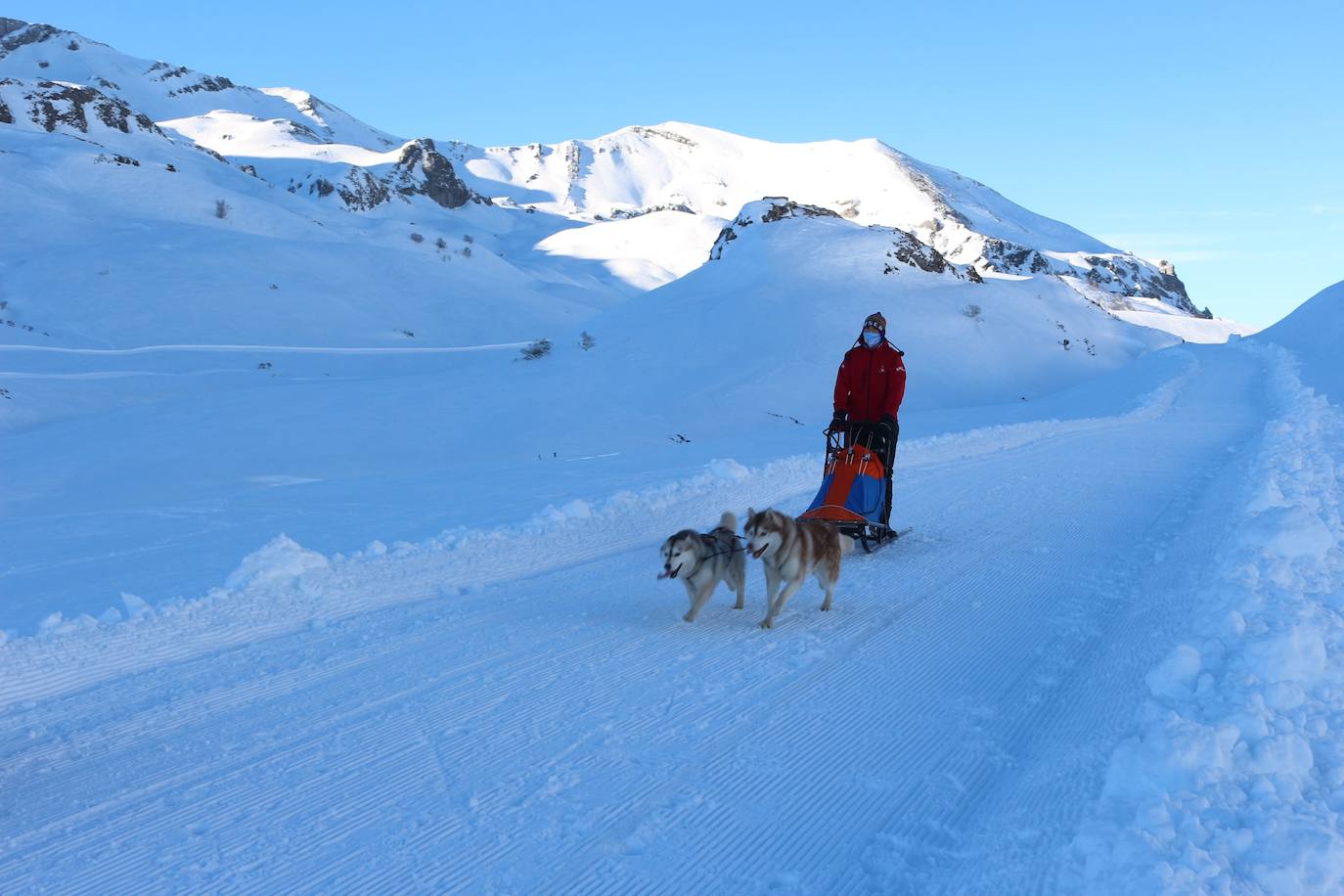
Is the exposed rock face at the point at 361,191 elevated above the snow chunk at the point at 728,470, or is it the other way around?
the exposed rock face at the point at 361,191

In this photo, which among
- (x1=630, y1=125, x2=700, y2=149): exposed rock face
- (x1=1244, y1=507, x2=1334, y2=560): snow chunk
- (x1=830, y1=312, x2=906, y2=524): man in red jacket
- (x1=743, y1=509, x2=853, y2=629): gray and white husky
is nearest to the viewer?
(x1=743, y1=509, x2=853, y2=629): gray and white husky

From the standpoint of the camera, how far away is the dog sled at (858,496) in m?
7.61

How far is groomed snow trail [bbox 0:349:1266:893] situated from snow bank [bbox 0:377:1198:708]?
0.93ft

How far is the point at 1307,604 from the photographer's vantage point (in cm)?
523

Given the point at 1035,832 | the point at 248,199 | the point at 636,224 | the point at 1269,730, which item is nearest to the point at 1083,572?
the point at 1269,730

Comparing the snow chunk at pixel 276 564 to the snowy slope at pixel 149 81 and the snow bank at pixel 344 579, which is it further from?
the snowy slope at pixel 149 81

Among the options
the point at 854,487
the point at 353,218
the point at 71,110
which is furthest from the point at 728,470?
the point at 71,110

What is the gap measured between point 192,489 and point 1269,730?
12.8 meters

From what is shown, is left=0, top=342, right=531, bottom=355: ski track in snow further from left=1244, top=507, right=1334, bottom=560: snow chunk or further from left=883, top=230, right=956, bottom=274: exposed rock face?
left=1244, top=507, right=1334, bottom=560: snow chunk

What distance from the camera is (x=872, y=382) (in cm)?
826

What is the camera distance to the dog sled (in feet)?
25.0

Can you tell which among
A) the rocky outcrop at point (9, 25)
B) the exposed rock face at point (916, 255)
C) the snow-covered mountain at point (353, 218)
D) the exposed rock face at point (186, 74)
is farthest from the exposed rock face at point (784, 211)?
the rocky outcrop at point (9, 25)

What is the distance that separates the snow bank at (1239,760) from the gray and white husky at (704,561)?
266cm

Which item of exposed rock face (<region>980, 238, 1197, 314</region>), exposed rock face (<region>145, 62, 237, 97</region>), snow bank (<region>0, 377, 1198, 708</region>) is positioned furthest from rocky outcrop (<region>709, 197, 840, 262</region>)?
exposed rock face (<region>145, 62, 237, 97</region>)
